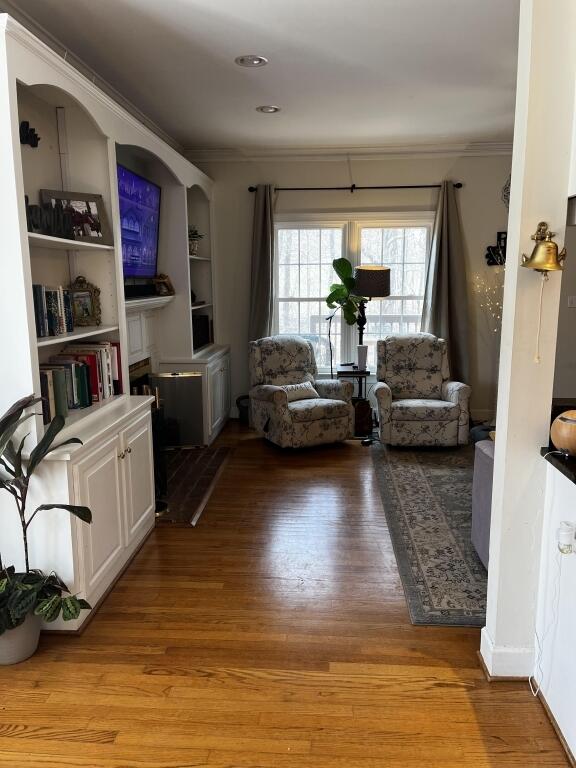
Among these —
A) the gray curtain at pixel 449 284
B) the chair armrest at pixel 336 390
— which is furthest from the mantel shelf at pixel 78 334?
the gray curtain at pixel 449 284

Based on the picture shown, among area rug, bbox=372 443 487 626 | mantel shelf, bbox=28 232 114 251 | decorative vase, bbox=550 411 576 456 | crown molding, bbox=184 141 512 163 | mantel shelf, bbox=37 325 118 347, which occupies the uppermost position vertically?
crown molding, bbox=184 141 512 163

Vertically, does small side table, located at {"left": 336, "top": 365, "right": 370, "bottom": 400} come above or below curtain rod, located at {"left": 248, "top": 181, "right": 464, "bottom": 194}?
below

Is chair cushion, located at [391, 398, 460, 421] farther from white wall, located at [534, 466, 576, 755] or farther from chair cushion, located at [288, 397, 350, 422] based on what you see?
white wall, located at [534, 466, 576, 755]

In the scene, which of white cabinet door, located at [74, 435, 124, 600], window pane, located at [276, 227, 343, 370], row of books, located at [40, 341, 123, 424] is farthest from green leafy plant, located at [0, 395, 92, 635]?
window pane, located at [276, 227, 343, 370]

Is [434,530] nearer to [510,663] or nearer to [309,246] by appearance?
[510,663]

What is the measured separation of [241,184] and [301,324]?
1537 millimetres

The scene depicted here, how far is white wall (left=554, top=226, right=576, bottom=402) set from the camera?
4.80 m

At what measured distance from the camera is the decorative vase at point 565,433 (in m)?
1.82

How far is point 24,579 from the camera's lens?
2.29 metres

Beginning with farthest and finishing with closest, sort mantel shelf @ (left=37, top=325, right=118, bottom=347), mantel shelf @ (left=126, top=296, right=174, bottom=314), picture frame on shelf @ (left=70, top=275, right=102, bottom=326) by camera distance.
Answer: mantel shelf @ (left=126, top=296, right=174, bottom=314), picture frame on shelf @ (left=70, top=275, right=102, bottom=326), mantel shelf @ (left=37, top=325, right=118, bottom=347)

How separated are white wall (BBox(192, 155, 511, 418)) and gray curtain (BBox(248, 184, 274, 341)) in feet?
0.59

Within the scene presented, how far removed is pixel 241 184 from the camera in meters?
5.86

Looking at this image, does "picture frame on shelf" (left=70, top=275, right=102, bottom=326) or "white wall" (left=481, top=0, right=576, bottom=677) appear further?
"picture frame on shelf" (left=70, top=275, right=102, bottom=326)

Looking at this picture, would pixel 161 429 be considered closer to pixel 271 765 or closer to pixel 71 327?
pixel 71 327
